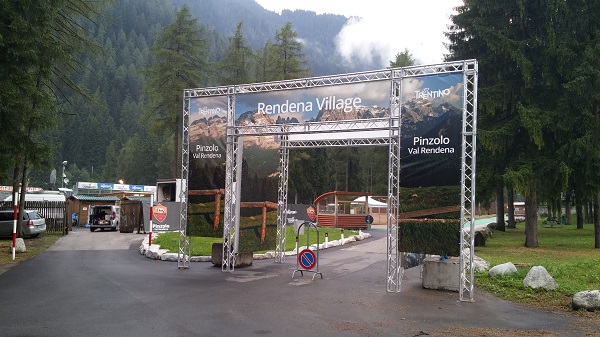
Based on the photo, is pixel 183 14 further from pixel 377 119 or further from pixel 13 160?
pixel 377 119

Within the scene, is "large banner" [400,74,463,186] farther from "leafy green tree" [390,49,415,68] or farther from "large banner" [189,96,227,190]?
"leafy green tree" [390,49,415,68]

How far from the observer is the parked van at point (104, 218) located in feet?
114

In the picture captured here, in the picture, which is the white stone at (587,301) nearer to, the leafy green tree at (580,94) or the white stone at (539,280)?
the white stone at (539,280)

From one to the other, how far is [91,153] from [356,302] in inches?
4285

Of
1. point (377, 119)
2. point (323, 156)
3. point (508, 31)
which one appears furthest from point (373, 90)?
point (323, 156)

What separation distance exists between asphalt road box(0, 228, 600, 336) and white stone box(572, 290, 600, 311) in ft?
2.36

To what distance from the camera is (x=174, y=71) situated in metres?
35.2

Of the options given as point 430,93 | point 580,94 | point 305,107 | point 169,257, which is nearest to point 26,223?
point 169,257

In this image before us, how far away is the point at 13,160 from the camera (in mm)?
15398

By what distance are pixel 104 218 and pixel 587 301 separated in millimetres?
31667

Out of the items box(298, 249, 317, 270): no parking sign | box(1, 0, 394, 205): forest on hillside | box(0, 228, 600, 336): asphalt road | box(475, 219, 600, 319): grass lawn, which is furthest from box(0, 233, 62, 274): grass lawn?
box(1, 0, 394, 205): forest on hillside

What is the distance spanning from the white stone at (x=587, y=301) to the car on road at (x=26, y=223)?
2399cm

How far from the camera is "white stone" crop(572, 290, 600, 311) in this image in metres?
9.91

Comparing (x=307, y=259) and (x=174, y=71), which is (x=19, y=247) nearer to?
(x=307, y=259)
